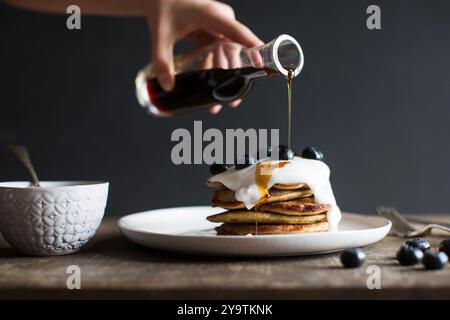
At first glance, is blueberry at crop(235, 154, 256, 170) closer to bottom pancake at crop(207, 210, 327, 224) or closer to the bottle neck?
bottom pancake at crop(207, 210, 327, 224)

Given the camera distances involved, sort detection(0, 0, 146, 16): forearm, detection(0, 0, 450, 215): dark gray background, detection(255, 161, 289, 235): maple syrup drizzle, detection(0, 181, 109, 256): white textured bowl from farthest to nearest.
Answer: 1. detection(0, 0, 450, 215): dark gray background
2. detection(0, 0, 146, 16): forearm
3. detection(255, 161, 289, 235): maple syrup drizzle
4. detection(0, 181, 109, 256): white textured bowl

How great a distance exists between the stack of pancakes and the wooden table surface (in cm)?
13

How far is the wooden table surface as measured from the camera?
84cm

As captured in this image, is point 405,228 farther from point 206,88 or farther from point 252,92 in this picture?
point 252,92

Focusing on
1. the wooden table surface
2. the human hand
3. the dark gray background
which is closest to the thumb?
the human hand

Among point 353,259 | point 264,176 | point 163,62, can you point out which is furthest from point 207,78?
point 353,259

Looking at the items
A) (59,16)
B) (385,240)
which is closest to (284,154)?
(385,240)

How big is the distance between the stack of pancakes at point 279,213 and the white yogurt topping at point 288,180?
0.02 metres

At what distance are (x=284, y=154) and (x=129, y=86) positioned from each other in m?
1.48

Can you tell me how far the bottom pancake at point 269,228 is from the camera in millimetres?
1202

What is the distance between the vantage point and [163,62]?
144 cm

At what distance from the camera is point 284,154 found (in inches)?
51.5

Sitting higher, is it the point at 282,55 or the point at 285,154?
the point at 282,55

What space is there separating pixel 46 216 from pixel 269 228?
49 cm
